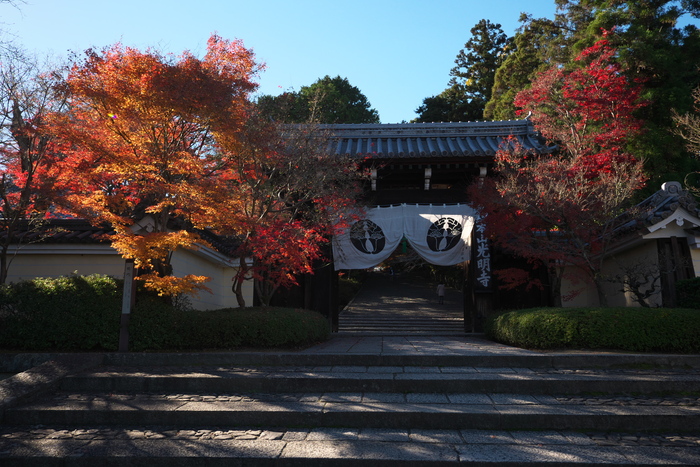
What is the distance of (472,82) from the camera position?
3697cm

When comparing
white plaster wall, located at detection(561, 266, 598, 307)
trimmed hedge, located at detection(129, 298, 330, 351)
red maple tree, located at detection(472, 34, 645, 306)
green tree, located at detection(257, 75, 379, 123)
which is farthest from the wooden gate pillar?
green tree, located at detection(257, 75, 379, 123)

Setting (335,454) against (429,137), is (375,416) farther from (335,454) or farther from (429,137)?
(429,137)

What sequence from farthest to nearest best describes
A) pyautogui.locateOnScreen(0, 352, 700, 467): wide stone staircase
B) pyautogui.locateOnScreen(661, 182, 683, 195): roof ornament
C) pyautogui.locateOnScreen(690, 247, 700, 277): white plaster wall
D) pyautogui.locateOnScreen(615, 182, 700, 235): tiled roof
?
pyautogui.locateOnScreen(661, 182, 683, 195): roof ornament, pyautogui.locateOnScreen(690, 247, 700, 277): white plaster wall, pyautogui.locateOnScreen(615, 182, 700, 235): tiled roof, pyautogui.locateOnScreen(0, 352, 700, 467): wide stone staircase

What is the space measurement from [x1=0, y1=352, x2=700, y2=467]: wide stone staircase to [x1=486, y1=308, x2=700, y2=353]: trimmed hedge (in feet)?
2.02

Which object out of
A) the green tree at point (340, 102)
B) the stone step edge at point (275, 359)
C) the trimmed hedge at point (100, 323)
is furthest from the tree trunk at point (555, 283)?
the green tree at point (340, 102)

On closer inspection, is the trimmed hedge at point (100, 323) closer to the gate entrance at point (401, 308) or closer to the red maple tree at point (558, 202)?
the gate entrance at point (401, 308)

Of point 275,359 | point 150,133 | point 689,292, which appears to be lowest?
point 275,359

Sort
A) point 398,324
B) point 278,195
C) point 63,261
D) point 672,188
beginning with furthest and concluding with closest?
point 398,324 < point 63,261 < point 278,195 < point 672,188

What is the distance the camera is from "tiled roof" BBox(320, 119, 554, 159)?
13870mm

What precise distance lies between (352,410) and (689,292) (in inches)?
301

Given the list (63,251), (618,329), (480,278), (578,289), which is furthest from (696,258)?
(63,251)

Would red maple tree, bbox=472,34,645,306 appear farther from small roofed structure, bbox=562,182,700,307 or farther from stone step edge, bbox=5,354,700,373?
stone step edge, bbox=5,354,700,373

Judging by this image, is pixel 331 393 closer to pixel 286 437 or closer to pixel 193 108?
pixel 286 437

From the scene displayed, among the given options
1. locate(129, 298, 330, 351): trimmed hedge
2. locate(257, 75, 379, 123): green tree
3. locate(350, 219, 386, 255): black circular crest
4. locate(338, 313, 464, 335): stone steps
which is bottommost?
locate(338, 313, 464, 335): stone steps
